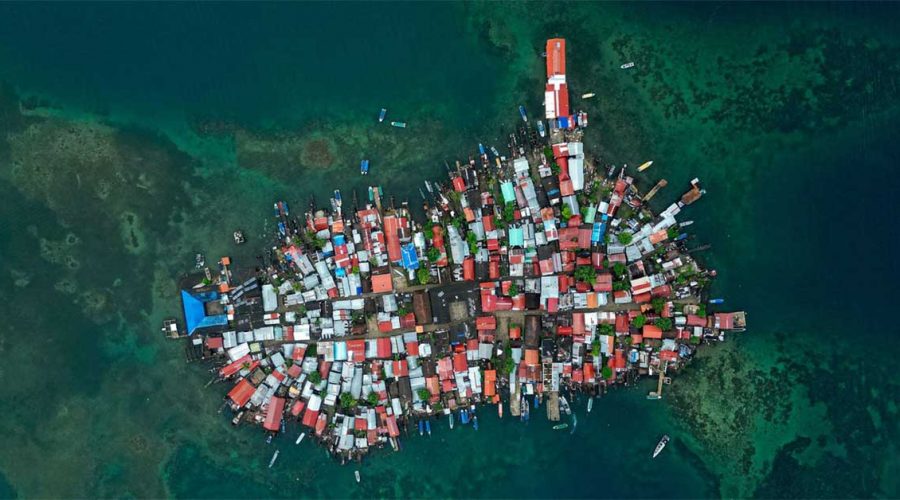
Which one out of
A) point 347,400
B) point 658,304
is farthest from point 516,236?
point 347,400

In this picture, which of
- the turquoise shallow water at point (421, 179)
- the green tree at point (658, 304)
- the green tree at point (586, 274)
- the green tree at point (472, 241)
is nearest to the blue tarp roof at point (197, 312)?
the turquoise shallow water at point (421, 179)

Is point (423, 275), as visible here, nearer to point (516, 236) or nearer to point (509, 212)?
point (516, 236)

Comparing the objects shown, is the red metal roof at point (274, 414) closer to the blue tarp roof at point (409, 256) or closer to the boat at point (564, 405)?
the blue tarp roof at point (409, 256)

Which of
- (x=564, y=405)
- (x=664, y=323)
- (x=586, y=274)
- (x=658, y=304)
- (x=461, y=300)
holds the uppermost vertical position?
(x=586, y=274)

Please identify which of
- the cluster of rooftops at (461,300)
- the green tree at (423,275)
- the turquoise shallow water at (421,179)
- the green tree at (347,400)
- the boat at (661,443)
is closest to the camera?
the green tree at (423,275)

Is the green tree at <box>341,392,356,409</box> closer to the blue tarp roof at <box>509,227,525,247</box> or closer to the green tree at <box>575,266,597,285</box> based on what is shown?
the blue tarp roof at <box>509,227,525,247</box>

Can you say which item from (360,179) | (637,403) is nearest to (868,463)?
(637,403)
